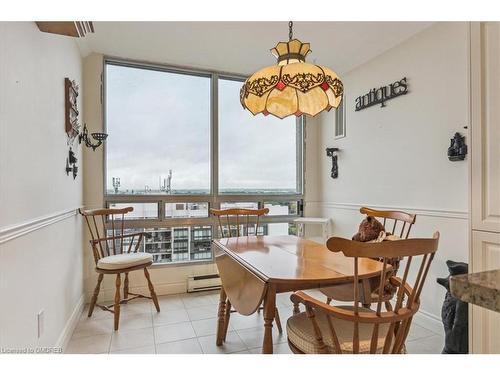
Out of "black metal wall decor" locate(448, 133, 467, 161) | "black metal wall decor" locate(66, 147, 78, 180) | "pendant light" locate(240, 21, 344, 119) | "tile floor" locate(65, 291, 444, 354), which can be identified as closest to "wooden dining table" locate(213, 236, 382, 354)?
"tile floor" locate(65, 291, 444, 354)

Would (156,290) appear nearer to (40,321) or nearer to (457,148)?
(40,321)

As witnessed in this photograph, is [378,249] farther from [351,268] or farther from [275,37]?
[275,37]

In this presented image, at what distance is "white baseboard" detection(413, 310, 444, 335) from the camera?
237 cm

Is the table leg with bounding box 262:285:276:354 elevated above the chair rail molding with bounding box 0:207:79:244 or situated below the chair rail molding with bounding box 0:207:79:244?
below

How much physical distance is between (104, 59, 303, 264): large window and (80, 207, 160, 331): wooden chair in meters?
0.17

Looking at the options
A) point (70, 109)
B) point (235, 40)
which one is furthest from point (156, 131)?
point (235, 40)

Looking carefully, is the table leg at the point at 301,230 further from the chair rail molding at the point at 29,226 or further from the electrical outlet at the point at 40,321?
the electrical outlet at the point at 40,321

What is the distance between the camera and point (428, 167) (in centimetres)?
249

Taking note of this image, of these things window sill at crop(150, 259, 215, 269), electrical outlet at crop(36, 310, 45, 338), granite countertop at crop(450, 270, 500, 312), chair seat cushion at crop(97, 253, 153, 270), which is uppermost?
granite countertop at crop(450, 270, 500, 312)

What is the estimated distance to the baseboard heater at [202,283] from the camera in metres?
3.27

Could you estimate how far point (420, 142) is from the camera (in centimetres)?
257

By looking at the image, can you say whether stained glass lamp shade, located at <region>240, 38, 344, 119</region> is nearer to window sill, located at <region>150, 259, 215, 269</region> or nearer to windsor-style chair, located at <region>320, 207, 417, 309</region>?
windsor-style chair, located at <region>320, 207, 417, 309</region>

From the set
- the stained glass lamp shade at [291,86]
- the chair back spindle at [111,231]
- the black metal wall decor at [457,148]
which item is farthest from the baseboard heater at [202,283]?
the black metal wall decor at [457,148]

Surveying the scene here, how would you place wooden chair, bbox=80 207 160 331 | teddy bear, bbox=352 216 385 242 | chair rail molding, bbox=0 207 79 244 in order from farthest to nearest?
wooden chair, bbox=80 207 160 331 → teddy bear, bbox=352 216 385 242 → chair rail molding, bbox=0 207 79 244
